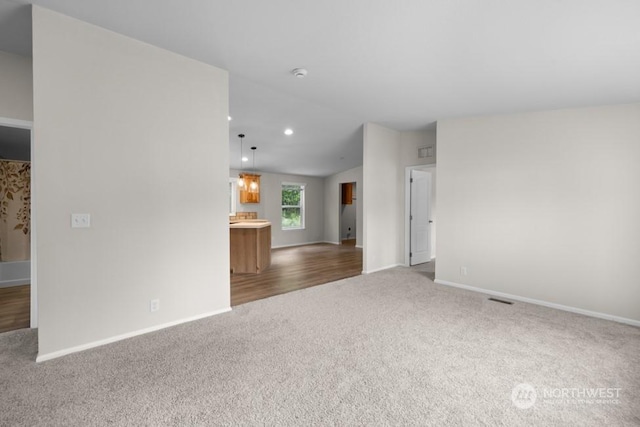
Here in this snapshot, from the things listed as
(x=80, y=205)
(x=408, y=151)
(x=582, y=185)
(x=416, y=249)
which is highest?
(x=408, y=151)

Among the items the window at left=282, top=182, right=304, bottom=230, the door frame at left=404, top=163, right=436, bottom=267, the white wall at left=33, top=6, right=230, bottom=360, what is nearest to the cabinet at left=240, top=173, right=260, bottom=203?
the white wall at left=33, top=6, right=230, bottom=360

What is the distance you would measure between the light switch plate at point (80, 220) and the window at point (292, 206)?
667cm

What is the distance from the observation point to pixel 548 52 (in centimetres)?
258

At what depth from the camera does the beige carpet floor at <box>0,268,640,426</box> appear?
181 cm

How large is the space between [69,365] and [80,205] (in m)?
1.22

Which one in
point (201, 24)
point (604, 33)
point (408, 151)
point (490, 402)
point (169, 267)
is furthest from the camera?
point (408, 151)

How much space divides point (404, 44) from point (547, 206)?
114 inches

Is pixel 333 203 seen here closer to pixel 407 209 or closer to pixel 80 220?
pixel 407 209

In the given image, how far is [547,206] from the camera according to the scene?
397cm

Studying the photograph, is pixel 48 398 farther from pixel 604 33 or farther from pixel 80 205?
pixel 604 33

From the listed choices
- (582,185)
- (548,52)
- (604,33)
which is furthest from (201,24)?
(582,185)

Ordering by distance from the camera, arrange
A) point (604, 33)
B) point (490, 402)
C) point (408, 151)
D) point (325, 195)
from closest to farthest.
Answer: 1. point (490, 402)
2. point (604, 33)
3. point (408, 151)
4. point (325, 195)
